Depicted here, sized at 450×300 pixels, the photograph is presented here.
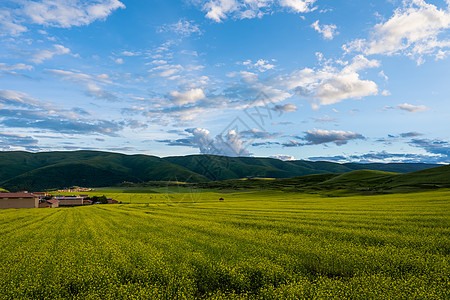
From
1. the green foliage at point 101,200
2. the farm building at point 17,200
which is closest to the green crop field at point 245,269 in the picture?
the farm building at point 17,200

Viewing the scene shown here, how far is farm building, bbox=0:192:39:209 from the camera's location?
93.1m

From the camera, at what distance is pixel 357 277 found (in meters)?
11.8

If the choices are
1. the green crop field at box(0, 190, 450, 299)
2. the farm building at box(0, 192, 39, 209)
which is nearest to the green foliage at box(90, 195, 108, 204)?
the farm building at box(0, 192, 39, 209)

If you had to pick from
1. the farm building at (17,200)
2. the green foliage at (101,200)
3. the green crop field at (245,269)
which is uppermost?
the green crop field at (245,269)

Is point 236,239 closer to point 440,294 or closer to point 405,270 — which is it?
point 405,270

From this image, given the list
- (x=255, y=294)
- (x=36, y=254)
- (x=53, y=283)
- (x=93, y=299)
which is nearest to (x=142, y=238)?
(x=36, y=254)

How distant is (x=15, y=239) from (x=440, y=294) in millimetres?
36475

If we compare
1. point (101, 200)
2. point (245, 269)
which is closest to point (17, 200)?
point (101, 200)

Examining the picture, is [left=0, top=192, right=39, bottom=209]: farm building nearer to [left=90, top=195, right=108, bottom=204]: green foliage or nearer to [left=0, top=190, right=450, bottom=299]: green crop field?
[left=90, top=195, right=108, bottom=204]: green foliage

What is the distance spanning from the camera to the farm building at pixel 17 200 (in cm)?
9312

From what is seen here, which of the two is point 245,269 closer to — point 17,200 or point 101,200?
point 17,200

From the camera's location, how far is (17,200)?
313 ft

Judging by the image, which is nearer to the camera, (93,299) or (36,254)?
(93,299)

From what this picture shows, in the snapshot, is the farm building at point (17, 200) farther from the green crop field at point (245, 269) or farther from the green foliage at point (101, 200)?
the green crop field at point (245, 269)
